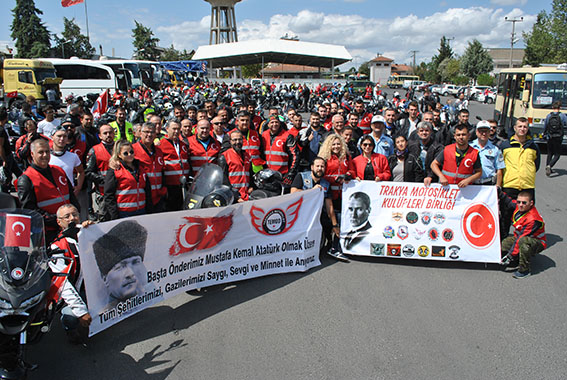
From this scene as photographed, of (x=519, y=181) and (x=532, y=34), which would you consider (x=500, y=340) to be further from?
(x=532, y=34)

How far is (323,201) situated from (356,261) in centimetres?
97

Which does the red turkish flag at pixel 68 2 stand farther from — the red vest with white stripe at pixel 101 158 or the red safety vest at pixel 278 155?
the red safety vest at pixel 278 155

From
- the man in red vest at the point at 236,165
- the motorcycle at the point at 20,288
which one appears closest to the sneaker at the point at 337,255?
the man in red vest at the point at 236,165

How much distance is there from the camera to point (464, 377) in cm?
334

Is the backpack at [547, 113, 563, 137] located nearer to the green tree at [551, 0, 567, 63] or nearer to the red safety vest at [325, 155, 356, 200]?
the red safety vest at [325, 155, 356, 200]

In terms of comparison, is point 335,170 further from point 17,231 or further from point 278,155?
point 17,231

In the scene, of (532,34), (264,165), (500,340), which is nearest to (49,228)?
(264,165)

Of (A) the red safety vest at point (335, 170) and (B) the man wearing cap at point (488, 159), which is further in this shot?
(B) the man wearing cap at point (488, 159)

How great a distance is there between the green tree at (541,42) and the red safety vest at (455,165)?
126 feet

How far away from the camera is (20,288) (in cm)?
294

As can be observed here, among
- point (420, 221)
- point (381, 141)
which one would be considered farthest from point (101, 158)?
point (420, 221)

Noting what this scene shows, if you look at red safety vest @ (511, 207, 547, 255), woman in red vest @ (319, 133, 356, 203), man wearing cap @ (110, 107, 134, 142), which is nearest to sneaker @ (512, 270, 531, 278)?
red safety vest @ (511, 207, 547, 255)

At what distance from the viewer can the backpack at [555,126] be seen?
10.5 metres

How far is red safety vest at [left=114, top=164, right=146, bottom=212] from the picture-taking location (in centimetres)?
476
